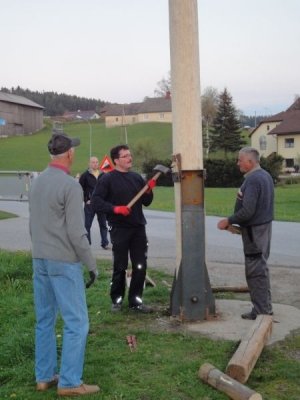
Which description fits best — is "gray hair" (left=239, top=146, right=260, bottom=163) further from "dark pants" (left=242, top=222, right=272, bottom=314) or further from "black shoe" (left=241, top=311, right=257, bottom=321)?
"black shoe" (left=241, top=311, right=257, bottom=321)

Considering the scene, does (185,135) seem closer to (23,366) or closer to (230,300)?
(230,300)

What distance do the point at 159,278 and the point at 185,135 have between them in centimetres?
309

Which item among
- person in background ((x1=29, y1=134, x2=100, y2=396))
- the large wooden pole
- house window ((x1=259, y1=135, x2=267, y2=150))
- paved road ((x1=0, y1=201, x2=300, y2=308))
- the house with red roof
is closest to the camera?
person in background ((x1=29, y1=134, x2=100, y2=396))

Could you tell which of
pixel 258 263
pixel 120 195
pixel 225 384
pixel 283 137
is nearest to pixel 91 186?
pixel 120 195

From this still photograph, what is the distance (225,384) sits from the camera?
4.29m

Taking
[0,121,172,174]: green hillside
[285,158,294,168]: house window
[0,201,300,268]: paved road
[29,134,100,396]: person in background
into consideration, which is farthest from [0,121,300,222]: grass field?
[29,134,100,396]: person in background

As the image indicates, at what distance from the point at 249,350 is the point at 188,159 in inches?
88.9

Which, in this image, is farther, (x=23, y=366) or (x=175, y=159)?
(x=175, y=159)

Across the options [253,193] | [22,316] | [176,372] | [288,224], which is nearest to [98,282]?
[22,316]

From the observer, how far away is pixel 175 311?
6.36 m

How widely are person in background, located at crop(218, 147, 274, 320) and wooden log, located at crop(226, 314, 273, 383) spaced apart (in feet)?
2.02

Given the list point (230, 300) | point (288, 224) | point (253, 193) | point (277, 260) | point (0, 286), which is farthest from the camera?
point (288, 224)

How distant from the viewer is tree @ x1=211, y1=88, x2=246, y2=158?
79.8m

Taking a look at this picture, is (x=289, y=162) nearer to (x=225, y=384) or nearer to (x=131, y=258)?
(x=131, y=258)
